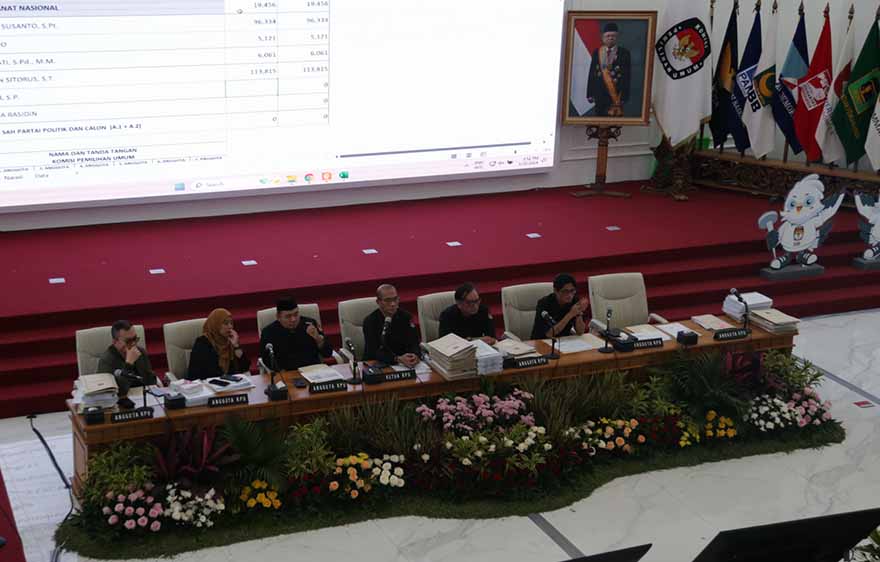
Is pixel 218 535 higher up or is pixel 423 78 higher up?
pixel 423 78

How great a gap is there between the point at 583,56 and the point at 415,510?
6533 millimetres

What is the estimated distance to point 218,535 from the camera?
238 inches

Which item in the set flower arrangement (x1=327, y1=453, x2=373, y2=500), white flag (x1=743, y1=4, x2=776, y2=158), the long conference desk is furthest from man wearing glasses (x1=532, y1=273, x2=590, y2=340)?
white flag (x1=743, y1=4, x2=776, y2=158)

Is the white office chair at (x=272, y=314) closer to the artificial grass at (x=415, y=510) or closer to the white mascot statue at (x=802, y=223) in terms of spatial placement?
the artificial grass at (x=415, y=510)

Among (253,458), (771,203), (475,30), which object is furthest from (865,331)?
(253,458)

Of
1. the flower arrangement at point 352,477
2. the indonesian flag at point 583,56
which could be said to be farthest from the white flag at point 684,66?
the flower arrangement at point 352,477

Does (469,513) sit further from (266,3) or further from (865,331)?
(266,3)

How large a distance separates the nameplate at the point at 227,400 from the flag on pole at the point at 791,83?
7555 mm

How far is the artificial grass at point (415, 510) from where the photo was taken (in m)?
5.93

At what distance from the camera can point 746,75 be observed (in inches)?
468

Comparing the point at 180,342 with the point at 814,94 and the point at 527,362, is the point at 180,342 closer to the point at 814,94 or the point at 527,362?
the point at 527,362

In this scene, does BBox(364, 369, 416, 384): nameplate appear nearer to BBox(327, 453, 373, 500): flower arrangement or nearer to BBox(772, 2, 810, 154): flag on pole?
BBox(327, 453, 373, 500): flower arrangement

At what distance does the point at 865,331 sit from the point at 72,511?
678 centimetres

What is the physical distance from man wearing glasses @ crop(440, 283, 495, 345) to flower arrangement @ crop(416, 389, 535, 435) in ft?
2.13
